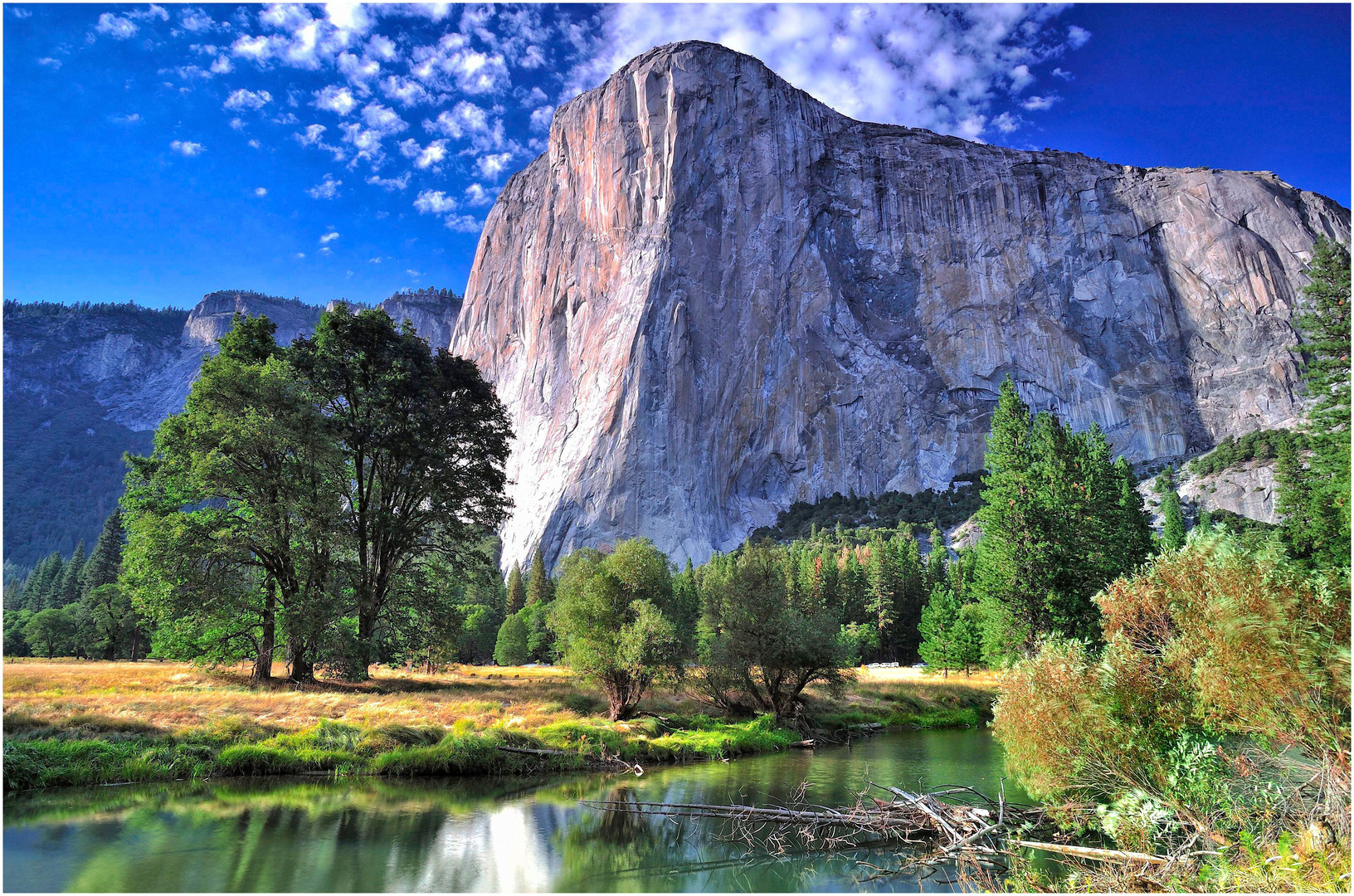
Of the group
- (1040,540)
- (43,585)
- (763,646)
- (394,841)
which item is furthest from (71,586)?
(1040,540)

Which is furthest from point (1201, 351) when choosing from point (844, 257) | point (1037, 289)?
point (844, 257)

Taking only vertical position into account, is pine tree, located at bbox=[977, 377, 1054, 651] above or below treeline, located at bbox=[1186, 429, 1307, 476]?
below

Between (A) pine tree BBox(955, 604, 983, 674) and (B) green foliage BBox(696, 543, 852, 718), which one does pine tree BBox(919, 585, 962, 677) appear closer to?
(A) pine tree BBox(955, 604, 983, 674)

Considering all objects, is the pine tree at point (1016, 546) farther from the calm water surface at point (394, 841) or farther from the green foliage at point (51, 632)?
the green foliage at point (51, 632)

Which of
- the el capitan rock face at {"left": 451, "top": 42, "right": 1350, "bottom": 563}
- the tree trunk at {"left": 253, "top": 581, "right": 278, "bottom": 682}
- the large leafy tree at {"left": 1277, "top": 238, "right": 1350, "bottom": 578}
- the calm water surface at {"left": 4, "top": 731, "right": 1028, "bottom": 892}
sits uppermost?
the el capitan rock face at {"left": 451, "top": 42, "right": 1350, "bottom": 563}

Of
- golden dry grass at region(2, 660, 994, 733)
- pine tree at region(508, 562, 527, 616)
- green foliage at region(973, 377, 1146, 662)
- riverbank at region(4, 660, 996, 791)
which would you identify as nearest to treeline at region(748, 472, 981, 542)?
pine tree at region(508, 562, 527, 616)
